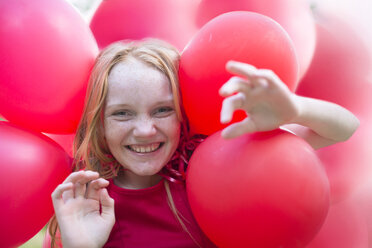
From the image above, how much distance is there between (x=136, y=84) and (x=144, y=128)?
15 centimetres

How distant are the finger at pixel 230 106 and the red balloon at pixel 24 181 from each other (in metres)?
0.69

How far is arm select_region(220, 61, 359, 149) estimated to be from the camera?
36.6 inches

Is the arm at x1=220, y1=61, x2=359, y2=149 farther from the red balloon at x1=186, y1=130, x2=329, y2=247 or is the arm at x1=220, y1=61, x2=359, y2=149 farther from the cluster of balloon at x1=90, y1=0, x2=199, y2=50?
the cluster of balloon at x1=90, y1=0, x2=199, y2=50

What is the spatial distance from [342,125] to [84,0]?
1174mm

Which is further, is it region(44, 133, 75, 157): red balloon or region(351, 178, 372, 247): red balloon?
region(44, 133, 75, 157): red balloon

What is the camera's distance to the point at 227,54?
47.8 inches

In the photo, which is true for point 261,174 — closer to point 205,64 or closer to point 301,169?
point 301,169

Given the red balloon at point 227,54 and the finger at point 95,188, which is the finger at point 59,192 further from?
the red balloon at point 227,54

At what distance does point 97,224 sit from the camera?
1.31m

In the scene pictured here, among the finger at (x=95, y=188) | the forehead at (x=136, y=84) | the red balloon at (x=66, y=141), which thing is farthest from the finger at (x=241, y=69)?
the red balloon at (x=66, y=141)

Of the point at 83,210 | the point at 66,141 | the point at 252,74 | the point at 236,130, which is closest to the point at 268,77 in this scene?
the point at 252,74

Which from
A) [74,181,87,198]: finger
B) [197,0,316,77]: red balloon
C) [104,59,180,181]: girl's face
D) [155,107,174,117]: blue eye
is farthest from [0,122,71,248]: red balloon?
[197,0,316,77]: red balloon

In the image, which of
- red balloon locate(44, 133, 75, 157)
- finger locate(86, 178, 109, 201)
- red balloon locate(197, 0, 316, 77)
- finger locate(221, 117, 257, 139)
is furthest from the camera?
red balloon locate(44, 133, 75, 157)

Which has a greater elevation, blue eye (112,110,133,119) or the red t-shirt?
blue eye (112,110,133,119)
